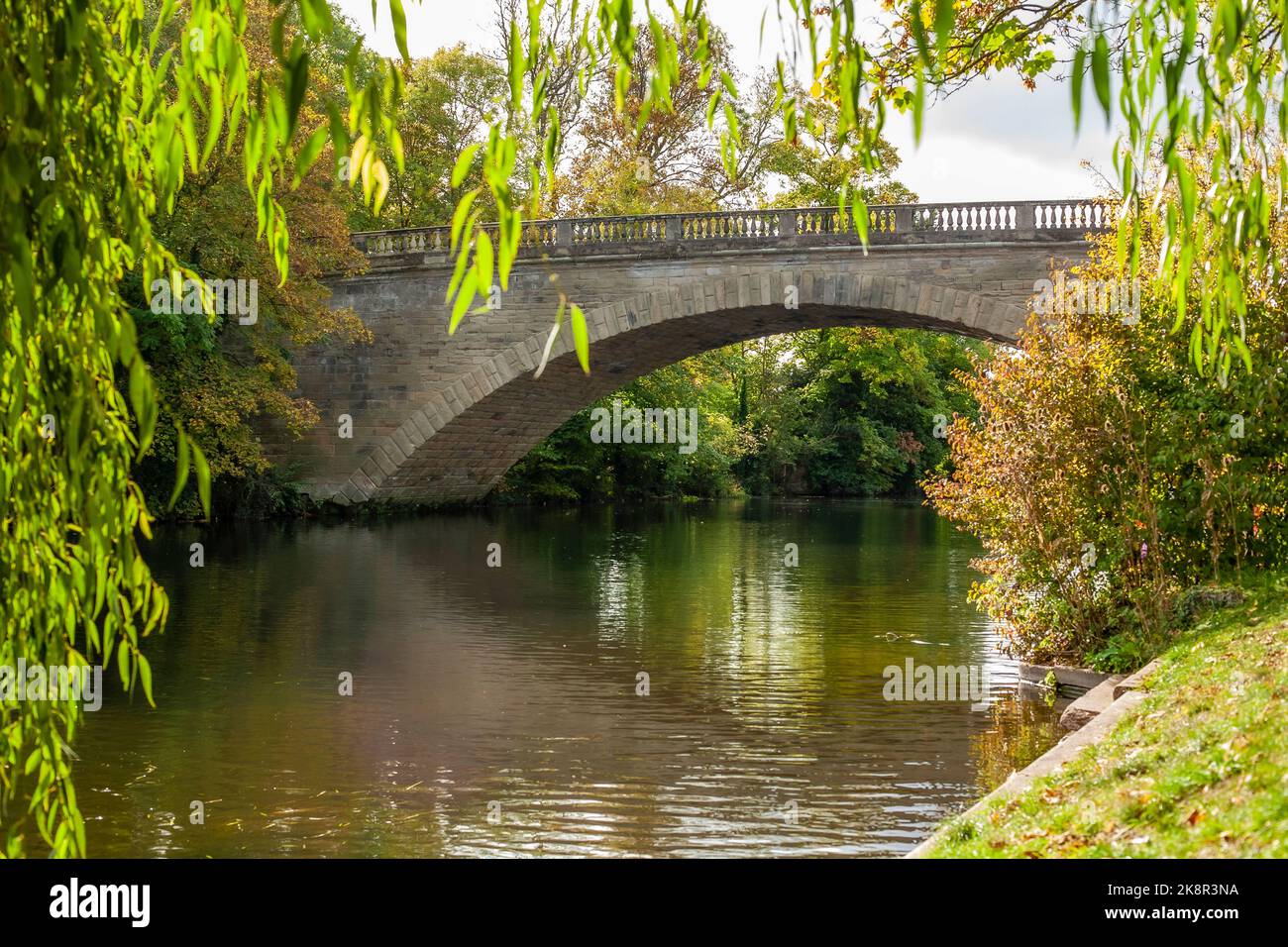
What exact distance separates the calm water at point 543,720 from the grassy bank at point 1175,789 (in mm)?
1042

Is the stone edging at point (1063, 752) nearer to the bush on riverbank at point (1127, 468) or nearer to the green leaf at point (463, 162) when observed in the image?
the bush on riverbank at point (1127, 468)

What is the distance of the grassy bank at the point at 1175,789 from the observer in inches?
150

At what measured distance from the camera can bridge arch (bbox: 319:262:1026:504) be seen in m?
23.6

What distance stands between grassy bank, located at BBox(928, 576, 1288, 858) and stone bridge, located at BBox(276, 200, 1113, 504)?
16.7 meters

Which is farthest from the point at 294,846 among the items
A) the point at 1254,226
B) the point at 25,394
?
the point at 1254,226

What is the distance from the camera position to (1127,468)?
380 inches

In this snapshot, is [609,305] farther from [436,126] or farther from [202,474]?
[202,474]

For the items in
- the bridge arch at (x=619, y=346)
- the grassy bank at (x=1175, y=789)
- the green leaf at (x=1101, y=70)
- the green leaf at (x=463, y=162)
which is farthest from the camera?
the bridge arch at (x=619, y=346)

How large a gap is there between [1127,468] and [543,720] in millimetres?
4470

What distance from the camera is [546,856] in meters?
5.63

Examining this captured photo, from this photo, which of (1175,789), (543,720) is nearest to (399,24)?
(1175,789)

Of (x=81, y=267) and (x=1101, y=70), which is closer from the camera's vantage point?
(x=1101, y=70)

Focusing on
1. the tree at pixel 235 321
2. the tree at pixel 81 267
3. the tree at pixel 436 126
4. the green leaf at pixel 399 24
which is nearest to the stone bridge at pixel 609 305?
the tree at pixel 235 321

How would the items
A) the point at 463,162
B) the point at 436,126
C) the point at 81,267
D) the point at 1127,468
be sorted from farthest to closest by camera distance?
the point at 436,126, the point at 1127,468, the point at 81,267, the point at 463,162
